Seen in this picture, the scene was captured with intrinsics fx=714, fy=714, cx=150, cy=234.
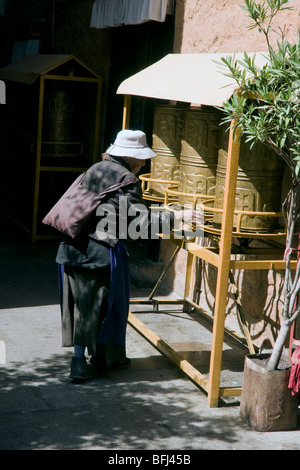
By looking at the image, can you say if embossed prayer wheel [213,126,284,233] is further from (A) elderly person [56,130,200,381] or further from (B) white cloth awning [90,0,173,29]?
(B) white cloth awning [90,0,173,29]

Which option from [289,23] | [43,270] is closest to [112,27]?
[43,270]

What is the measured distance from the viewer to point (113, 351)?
5145mm

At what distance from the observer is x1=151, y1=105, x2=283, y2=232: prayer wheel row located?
466 cm

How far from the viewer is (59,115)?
902 cm

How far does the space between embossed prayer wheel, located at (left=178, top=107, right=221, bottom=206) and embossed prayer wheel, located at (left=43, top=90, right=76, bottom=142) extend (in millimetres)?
4091

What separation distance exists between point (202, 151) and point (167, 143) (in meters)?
0.65

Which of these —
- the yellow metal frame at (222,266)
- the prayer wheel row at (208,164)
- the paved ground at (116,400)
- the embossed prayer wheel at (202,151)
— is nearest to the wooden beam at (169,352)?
the yellow metal frame at (222,266)

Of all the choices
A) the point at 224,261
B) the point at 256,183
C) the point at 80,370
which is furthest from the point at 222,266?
the point at 80,370

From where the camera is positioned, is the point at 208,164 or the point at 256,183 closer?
the point at 256,183

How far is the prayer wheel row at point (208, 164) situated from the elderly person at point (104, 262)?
1.06 ft

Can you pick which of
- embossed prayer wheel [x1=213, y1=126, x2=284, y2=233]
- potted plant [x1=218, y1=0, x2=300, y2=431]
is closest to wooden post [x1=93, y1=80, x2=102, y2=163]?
embossed prayer wheel [x1=213, y1=126, x2=284, y2=233]

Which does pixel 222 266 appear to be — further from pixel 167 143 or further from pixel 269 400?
pixel 167 143

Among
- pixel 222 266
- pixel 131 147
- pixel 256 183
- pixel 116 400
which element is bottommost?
pixel 116 400

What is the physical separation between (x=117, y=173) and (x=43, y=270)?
3234 mm
